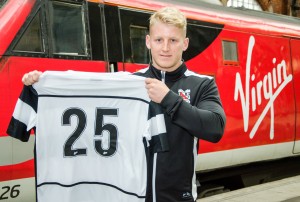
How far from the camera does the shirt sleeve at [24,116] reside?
229 centimetres

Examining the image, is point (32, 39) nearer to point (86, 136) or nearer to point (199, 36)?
point (86, 136)

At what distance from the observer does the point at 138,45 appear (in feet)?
17.3

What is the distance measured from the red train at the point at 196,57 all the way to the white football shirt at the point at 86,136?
1768mm

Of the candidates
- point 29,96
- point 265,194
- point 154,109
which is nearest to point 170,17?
point 154,109

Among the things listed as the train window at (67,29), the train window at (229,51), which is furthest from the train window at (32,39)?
the train window at (229,51)

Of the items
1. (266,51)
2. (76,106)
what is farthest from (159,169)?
(266,51)

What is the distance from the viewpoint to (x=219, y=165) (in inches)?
241

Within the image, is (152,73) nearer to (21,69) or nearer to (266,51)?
(21,69)

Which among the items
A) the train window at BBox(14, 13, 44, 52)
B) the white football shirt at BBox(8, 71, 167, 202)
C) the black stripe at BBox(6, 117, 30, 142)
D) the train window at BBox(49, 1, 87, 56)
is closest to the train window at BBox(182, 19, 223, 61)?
the train window at BBox(49, 1, 87, 56)

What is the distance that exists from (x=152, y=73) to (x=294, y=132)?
5796mm

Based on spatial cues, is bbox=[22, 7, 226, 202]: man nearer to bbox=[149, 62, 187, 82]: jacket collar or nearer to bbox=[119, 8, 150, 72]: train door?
bbox=[149, 62, 187, 82]: jacket collar

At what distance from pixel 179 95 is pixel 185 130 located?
17cm

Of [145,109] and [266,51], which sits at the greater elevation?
[266,51]

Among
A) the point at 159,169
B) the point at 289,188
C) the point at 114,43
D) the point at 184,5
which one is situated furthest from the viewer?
the point at 184,5
